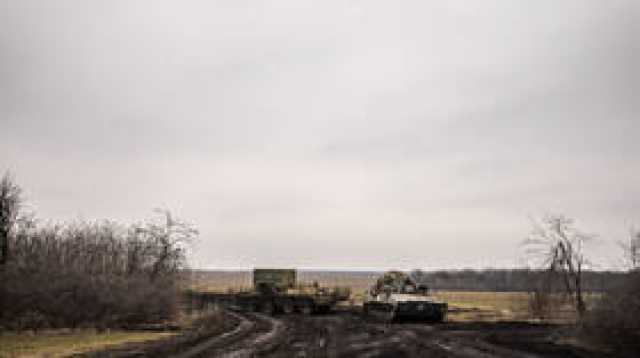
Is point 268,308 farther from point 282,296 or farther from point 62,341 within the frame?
point 62,341

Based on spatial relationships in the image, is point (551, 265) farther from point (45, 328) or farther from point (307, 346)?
point (45, 328)

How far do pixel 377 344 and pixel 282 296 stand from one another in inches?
935

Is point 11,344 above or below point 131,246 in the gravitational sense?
below

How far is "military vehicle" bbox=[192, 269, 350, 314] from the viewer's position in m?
44.4

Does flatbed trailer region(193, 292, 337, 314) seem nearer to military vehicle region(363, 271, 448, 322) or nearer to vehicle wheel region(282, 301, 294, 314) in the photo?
vehicle wheel region(282, 301, 294, 314)

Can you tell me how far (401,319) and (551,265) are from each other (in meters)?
11.7

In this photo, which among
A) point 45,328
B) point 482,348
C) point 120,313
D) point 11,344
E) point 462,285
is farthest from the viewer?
point 462,285

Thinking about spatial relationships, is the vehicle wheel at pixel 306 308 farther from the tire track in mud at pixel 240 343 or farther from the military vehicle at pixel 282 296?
the tire track in mud at pixel 240 343

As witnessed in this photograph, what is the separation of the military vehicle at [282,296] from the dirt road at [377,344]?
1354 cm

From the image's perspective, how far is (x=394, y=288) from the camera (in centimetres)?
3809

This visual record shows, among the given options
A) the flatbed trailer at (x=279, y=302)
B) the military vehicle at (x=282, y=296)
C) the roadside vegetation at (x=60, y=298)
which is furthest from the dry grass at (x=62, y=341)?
the military vehicle at (x=282, y=296)

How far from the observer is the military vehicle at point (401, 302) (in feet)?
114

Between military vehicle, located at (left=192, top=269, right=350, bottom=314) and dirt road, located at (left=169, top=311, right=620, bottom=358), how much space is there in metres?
13.5

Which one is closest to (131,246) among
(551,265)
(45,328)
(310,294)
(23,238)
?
(23,238)
